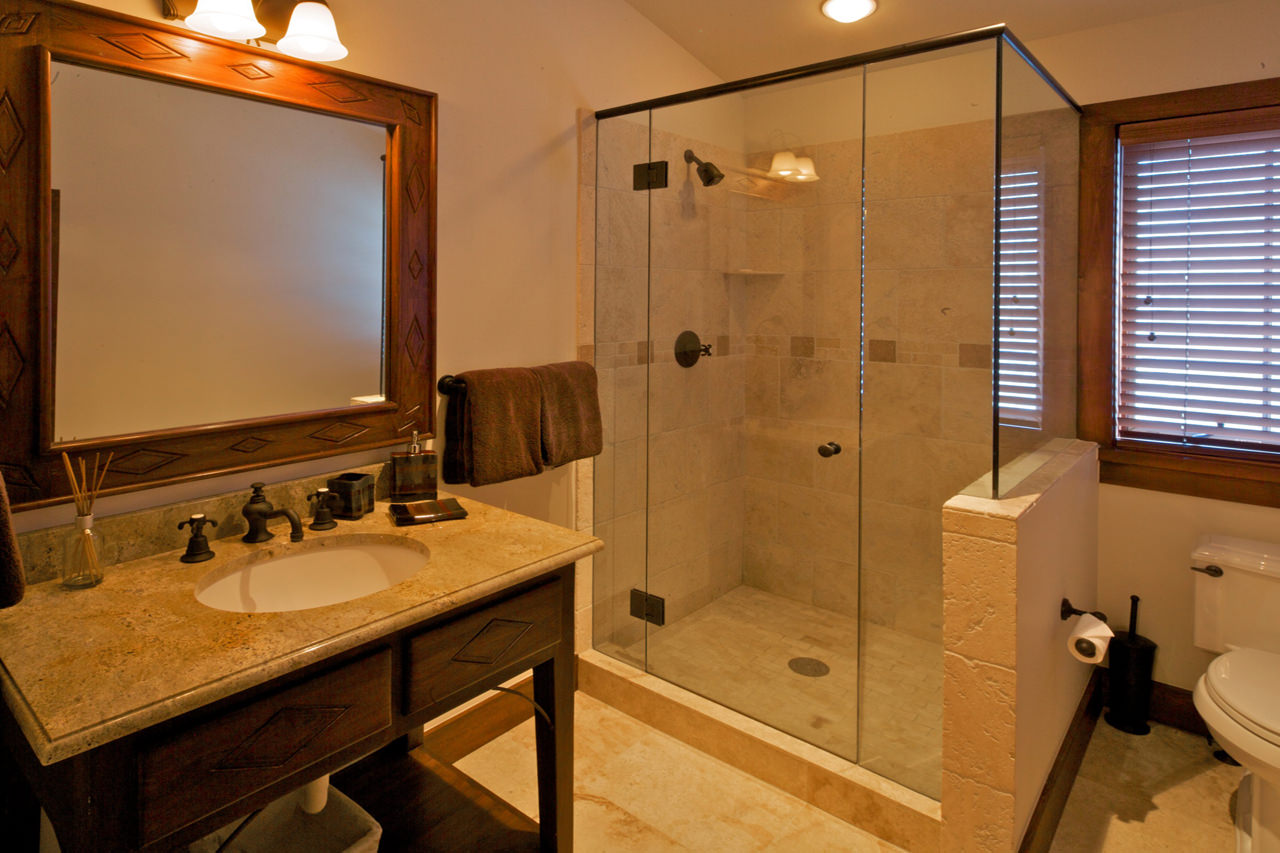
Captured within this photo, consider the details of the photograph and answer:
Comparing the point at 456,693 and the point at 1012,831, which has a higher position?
the point at 456,693

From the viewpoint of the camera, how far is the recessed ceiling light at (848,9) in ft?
7.76

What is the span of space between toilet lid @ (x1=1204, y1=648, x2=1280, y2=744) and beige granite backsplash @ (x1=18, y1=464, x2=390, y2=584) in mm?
2204

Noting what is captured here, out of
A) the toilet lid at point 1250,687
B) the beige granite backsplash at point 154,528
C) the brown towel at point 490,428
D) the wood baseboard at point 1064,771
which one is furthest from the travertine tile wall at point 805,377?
the beige granite backsplash at point 154,528

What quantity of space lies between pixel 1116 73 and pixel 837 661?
2031 millimetres

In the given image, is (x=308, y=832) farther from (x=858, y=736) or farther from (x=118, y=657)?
(x=858, y=736)

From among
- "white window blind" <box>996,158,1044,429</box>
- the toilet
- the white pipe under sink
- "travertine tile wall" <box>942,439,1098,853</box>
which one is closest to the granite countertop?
the white pipe under sink

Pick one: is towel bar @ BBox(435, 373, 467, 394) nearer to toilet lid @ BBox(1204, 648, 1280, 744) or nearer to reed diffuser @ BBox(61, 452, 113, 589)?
reed diffuser @ BBox(61, 452, 113, 589)

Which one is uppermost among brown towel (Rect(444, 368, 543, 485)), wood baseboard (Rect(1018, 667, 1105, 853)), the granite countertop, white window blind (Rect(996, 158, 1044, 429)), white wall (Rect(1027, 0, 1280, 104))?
white wall (Rect(1027, 0, 1280, 104))

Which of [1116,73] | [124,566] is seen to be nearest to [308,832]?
[124,566]

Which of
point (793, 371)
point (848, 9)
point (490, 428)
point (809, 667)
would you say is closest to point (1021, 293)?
point (793, 371)

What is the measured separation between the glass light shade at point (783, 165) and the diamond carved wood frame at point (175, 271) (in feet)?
3.29

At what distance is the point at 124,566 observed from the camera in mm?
1474

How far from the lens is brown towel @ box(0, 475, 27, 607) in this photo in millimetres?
936

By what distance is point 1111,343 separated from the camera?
2.49 metres
